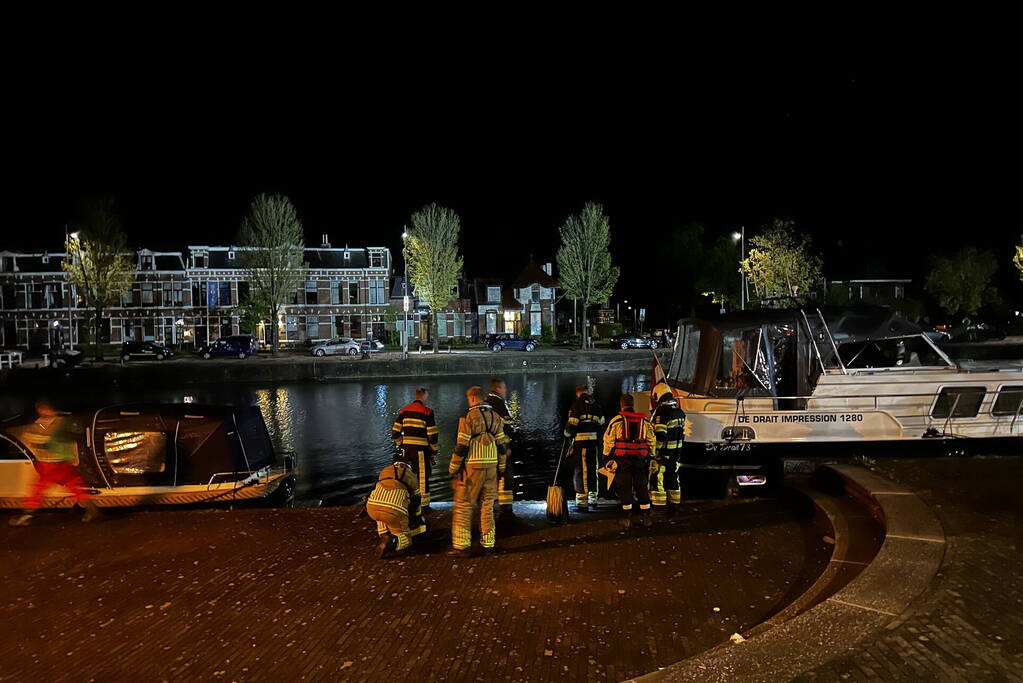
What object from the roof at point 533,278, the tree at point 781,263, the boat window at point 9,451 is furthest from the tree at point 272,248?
the boat window at point 9,451

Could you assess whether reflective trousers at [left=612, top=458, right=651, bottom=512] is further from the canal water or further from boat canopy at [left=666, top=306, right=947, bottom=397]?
boat canopy at [left=666, top=306, right=947, bottom=397]

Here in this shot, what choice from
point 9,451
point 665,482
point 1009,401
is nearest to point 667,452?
point 665,482

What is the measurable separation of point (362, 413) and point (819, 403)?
18.8m

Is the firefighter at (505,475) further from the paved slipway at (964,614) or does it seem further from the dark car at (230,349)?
the dark car at (230,349)

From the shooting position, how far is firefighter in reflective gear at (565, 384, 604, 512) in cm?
1025

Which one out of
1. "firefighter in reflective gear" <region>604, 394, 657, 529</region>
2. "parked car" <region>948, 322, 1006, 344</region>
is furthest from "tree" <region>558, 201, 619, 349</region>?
"firefighter in reflective gear" <region>604, 394, 657, 529</region>

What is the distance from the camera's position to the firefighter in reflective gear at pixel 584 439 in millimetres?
10252

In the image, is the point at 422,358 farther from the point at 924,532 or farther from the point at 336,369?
the point at 924,532

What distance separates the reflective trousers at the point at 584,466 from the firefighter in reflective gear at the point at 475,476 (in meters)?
2.39

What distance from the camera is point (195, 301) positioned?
65125mm

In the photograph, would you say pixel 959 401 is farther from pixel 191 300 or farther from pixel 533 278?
pixel 191 300

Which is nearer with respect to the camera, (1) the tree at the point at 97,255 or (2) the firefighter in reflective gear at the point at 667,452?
(2) the firefighter in reflective gear at the point at 667,452

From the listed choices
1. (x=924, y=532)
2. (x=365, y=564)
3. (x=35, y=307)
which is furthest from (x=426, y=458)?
(x=35, y=307)

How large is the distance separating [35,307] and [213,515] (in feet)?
214
